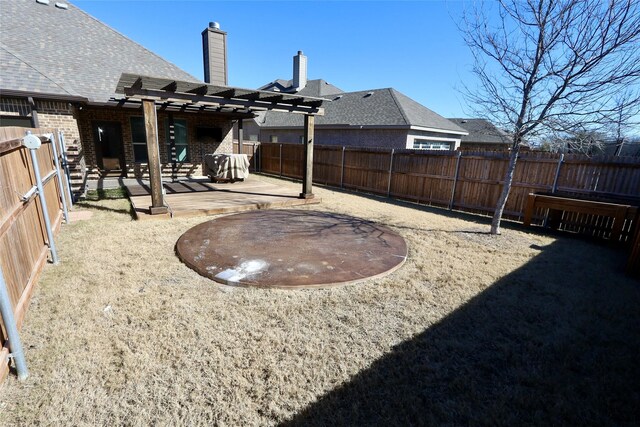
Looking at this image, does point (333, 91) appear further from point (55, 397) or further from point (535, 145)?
point (55, 397)

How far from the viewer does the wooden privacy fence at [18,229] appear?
8.97ft

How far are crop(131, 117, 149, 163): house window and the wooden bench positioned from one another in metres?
12.1

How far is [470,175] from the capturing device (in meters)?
8.91

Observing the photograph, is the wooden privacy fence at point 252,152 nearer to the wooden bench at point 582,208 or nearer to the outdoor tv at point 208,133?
the outdoor tv at point 208,133

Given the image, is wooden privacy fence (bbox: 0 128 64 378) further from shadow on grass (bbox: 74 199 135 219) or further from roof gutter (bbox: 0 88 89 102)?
roof gutter (bbox: 0 88 89 102)

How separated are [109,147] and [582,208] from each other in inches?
547

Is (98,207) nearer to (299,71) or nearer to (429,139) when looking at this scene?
(429,139)

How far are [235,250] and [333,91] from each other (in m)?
22.2

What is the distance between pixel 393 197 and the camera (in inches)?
431

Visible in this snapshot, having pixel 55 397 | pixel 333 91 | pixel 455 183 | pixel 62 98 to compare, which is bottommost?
pixel 55 397

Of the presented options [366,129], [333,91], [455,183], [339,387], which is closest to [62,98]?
[339,387]

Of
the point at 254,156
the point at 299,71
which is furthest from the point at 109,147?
the point at 299,71

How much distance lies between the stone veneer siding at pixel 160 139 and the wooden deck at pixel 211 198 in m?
1.20

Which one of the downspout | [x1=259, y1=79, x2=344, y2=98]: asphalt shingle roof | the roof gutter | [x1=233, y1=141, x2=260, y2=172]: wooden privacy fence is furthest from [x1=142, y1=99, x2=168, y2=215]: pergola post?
[x1=259, y1=79, x2=344, y2=98]: asphalt shingle roof
